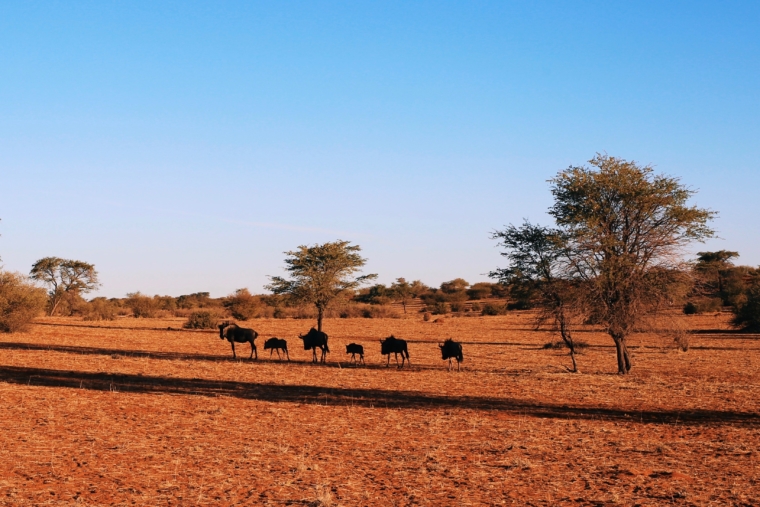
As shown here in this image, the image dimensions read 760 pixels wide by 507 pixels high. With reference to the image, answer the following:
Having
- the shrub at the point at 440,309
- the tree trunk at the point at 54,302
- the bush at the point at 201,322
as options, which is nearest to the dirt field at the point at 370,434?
the bush at the point at 201,322

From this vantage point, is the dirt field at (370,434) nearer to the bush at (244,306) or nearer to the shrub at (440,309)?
the bush at (244,306)

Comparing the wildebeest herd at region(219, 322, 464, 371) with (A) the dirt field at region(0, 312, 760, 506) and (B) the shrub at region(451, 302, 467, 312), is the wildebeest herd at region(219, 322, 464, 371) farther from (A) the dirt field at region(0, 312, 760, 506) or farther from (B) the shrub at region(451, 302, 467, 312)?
(B) the shrub at region(451, 302, 467, 312)

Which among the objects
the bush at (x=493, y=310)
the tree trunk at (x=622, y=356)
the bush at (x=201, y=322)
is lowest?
the tree trunk at (x=622, y=356)

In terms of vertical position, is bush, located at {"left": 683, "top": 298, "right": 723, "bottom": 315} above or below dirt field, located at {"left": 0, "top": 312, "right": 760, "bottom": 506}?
above

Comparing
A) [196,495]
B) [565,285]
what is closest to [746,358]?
[565,285]

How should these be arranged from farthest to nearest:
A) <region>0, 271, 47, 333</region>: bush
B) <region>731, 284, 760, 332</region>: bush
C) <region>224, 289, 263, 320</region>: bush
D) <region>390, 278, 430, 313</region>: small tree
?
<region>390, 278, 430, 313</region>: small tree → <region>224, 289, 263, 320</region>: bush → <region>731, 284, 760, 332</region>: bush → <region>0, 271, 47, 333</region>: bush

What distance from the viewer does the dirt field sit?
374 inches

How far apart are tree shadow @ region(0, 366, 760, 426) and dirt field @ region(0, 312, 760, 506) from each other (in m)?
0.10

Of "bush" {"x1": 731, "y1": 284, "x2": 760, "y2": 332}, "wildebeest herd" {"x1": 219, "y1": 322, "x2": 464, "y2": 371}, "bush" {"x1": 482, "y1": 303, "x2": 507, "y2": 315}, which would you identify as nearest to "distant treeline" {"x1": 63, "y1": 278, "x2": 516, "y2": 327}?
"bush" {"x1": 482, "y1": 303, "x2": 507, "y2": 315}

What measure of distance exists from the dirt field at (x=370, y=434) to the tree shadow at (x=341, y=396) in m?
0.10

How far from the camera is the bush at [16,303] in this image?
40.9 m

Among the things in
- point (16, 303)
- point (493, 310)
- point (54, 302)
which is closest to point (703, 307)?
point (493, 310)

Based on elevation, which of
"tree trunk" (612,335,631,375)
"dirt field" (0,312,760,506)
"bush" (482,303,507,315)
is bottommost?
"dirt field" (0,312,760,506)

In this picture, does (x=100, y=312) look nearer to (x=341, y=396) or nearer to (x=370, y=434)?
(x=341, y=396)
